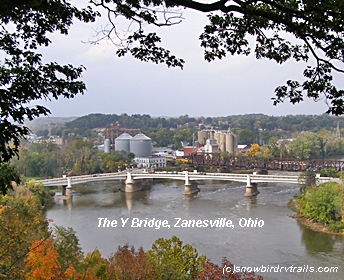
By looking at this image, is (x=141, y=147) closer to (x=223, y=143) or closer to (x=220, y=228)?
(x=223, y=143)

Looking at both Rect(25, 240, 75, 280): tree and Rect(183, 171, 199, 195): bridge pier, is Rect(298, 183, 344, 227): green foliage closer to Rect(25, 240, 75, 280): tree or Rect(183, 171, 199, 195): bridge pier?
Rect(183, 171, 199, 195): bridge pier

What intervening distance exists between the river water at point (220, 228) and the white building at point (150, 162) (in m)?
7.60

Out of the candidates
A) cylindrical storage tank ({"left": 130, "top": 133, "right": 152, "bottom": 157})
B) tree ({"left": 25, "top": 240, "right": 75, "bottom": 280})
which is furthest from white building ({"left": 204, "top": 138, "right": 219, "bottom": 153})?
tree ({"left": 25, "top": 240, "right": 75, "bottom": 280})

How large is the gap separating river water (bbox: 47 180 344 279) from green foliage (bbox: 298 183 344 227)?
1.59 feet

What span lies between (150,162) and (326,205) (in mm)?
14920

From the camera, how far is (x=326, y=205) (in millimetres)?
9938

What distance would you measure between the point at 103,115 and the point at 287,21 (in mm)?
48946

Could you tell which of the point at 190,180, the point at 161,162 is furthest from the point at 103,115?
the point at 190,180

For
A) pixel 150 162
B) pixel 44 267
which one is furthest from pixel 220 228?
pixel 150 162

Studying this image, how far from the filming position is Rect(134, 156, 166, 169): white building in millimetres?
23828

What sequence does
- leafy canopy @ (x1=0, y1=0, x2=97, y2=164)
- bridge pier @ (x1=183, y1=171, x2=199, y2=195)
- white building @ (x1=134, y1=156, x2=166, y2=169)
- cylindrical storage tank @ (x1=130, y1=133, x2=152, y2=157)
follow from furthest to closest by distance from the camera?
cylindrical storage tank @ (x1=130, y1=133, x2=152, y2=157) → white building @ (x1=134, y1=156, x2=166, y2=169) → bridge pier @ (x1=183, y1=171, x2=199, y2=195) → leafy canopy @ (x1=0, y1=0, x2=97, y2=164)

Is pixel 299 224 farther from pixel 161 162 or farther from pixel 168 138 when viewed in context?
pixel 168 138

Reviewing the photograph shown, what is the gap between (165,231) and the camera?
9.50 meters

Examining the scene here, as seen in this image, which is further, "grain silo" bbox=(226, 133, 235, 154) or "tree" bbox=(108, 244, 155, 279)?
"grain silo" bbox=(226, 133, 235, 154)
